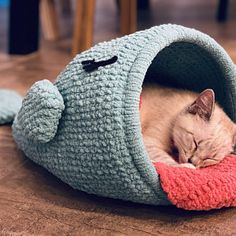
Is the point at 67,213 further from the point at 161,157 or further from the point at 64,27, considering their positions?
the point at 64,27

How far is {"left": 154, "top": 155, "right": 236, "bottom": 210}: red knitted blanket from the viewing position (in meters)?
1.01

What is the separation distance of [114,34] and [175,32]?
189cm

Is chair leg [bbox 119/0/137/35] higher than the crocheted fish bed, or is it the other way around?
the crocheted fish bed

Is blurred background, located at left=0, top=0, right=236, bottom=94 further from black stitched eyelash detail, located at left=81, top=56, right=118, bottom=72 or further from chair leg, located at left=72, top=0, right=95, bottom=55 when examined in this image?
black stitched eyelash detail, located at left=81, top=56, right=118, bottom=72

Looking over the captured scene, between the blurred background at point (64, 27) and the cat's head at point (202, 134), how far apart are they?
2.67 ft

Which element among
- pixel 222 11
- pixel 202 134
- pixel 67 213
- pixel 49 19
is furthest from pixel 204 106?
pixel 222 11

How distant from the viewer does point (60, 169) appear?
1126 mm

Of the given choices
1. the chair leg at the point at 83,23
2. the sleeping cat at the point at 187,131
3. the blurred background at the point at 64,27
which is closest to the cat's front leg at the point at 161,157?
the sleeping cat at the point at 187,131

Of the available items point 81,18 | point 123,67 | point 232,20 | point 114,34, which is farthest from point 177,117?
point 232,20

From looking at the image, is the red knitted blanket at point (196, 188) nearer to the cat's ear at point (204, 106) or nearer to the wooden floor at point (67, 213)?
the wooden floor at point (67, 213)

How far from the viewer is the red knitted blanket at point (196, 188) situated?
1.01 m

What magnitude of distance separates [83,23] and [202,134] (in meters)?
1.20

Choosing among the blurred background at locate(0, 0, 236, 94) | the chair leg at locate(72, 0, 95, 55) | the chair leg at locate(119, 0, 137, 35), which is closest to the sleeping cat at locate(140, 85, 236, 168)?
the blurred background at locate(0, 0, 236, 94)

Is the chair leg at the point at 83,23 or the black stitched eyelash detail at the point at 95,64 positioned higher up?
the black stitched eyelash detail at the point at 95,64
